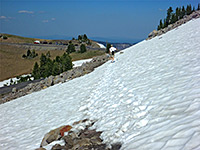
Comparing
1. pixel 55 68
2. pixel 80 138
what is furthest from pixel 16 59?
pixel 80 138

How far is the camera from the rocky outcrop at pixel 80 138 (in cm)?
589

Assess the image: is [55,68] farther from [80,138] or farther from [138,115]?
[138,115]

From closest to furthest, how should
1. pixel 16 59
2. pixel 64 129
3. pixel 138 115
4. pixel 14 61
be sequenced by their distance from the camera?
pixel 138 115 < pixel 64 129 < pixel 14 61 < pixel 16 59

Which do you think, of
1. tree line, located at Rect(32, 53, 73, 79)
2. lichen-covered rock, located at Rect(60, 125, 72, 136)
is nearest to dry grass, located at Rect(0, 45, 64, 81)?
tree line, located at Rect(32, 53, 73, 79)

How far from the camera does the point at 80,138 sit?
6699 millimetres

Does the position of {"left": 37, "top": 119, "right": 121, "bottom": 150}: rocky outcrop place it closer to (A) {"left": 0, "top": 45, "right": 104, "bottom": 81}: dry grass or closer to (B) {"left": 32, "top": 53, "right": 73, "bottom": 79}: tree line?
(B) {"left": 32, "top": 53, "right": 73, "bottom": 79}: tree line

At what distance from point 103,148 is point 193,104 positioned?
293 centimetres

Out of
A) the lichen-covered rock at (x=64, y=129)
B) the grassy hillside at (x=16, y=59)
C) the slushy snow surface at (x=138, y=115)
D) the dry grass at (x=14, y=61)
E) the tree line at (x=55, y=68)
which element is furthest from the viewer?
the dry grass at (x=14, y=61)

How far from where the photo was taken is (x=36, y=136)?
8.62m

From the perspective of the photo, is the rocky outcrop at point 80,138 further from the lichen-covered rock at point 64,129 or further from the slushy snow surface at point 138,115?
the slushy snow surface at point 138,115

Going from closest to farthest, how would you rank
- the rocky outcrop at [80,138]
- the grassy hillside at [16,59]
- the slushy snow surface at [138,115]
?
the slushy snow surface at [138,115], the rocky outcrop at [80,138], the grassy hillside at [16,59]

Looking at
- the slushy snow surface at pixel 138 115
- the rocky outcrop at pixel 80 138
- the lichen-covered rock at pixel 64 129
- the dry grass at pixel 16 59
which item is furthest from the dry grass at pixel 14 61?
the rocky outcrop at pixel 80 138

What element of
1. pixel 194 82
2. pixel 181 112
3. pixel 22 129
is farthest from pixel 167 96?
pixel 22 129

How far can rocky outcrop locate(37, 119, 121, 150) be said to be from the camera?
5.89m
